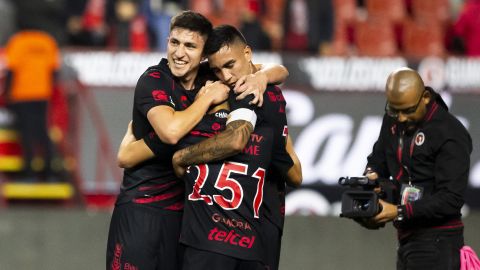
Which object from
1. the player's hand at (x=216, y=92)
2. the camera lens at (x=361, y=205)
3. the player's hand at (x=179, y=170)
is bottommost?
the camera lens at (x=361, y=205)

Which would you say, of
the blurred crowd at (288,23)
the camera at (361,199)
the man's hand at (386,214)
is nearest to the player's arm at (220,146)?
the camera at (361,199)

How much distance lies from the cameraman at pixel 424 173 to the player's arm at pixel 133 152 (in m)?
1.33

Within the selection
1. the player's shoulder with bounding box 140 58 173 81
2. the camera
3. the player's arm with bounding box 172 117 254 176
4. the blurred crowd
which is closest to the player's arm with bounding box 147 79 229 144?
the player's arm with bounding box 172 117 254 176

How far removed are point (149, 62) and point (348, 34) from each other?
9.77ft

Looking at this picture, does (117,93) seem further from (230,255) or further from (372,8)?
(230,255)

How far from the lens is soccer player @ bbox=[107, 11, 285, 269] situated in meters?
6.08

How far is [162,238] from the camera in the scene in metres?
6.24

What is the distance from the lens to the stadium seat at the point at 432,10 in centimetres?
1269

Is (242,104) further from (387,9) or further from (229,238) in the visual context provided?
(387,9)

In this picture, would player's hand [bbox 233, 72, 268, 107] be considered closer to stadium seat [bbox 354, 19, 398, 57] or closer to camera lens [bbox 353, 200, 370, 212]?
camera lens [bbox 353, 200, 370, 212]

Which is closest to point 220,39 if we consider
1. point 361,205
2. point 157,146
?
point 157,146

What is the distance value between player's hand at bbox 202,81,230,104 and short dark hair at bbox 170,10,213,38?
346mm

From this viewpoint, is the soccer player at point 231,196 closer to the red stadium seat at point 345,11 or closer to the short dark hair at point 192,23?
the short dark hair at point 192,23

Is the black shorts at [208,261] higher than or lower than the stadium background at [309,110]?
lower
